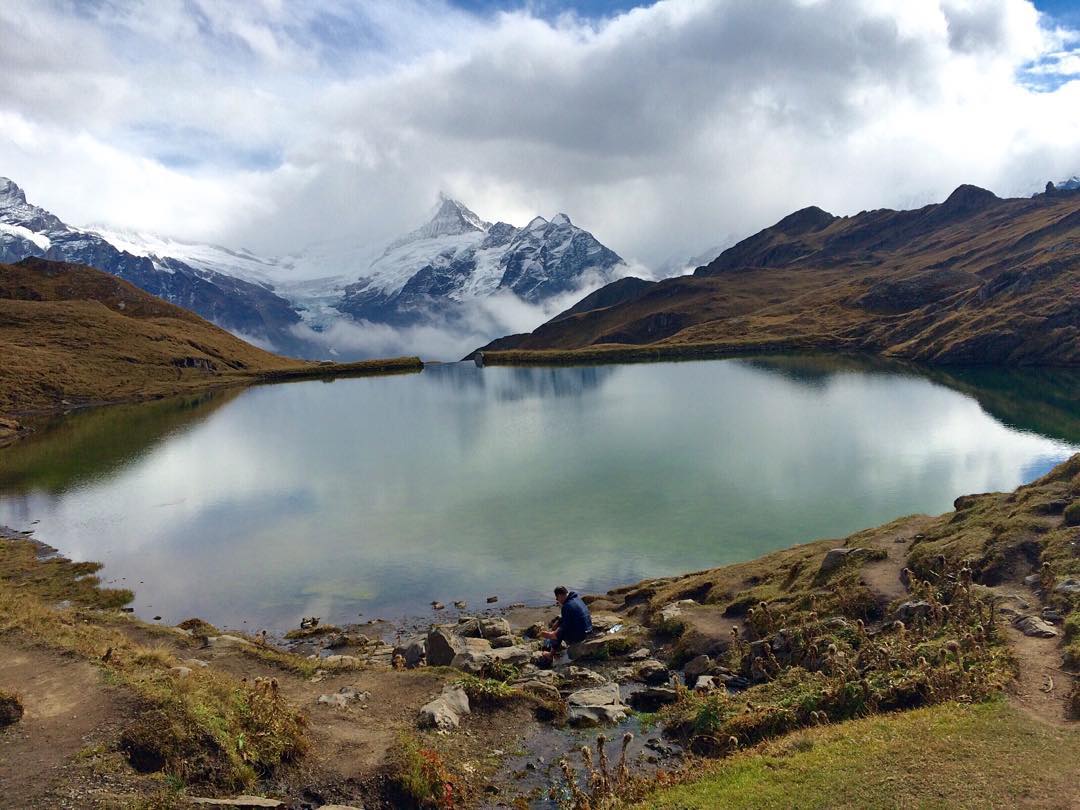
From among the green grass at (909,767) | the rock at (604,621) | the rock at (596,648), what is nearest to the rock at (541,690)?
the rock at (596,648)

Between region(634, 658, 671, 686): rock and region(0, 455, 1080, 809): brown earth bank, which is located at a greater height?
region(0, 455, 1080, 809): brown earth bank

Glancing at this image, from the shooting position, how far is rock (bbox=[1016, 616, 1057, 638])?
18.4m

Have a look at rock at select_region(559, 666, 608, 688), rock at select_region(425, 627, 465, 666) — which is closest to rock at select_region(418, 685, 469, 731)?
rock at select_region(425, 627, 465, 666)

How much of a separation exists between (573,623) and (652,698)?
600cm

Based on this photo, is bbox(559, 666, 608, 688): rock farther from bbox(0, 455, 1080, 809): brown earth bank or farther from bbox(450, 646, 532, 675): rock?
bbox(450, 646, 532, 675): rock

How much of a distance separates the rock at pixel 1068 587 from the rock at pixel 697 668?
35.7ft

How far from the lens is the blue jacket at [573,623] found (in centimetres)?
2655

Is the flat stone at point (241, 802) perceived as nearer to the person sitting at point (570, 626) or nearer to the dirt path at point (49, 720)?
the dirt path at point (49, 720)

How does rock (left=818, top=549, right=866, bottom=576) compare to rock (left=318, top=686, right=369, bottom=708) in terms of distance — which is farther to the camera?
rock (left=818, top=549, right=866, bottom=576)

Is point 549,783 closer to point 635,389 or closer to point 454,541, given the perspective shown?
point 454,541

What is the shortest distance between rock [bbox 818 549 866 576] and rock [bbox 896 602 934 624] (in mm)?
5348

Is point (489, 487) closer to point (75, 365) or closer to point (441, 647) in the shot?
point (441, 647)

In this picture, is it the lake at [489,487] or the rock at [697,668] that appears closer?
the rock at [697,668]

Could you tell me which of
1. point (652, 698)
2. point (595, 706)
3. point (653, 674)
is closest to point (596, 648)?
point (653, 674)
